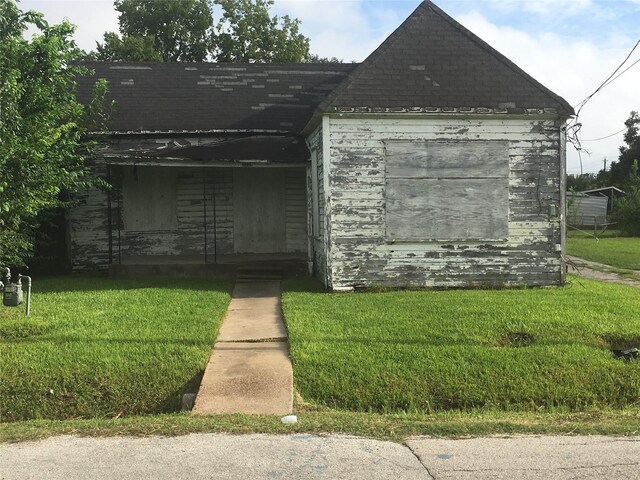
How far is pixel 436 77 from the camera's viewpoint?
1041cm

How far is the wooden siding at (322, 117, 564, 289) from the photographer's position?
33.4ft

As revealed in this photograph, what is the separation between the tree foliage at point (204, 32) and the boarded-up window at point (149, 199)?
18510mm

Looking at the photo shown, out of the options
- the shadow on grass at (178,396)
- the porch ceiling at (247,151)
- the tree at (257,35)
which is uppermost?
the tree at (257,35)

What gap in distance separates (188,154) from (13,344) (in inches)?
272

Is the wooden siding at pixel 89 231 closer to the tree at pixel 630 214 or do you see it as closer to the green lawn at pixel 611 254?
the green lawn at pixel 611 254

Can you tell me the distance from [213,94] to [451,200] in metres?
7.57

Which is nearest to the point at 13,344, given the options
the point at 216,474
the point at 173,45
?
the point at 216,474

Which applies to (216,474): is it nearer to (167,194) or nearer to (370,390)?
(370,390)

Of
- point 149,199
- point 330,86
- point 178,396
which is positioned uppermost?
point 330,86

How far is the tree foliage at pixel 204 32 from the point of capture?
31375 mm

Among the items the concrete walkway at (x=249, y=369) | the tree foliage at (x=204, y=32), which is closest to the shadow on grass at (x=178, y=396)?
the concrete walkway at (x=249, y=369)

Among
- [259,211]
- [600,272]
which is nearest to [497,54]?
[259,211]

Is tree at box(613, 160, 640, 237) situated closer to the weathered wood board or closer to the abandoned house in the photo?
the abandoned house

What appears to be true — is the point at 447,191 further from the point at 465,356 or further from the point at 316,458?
the point at 316,458
